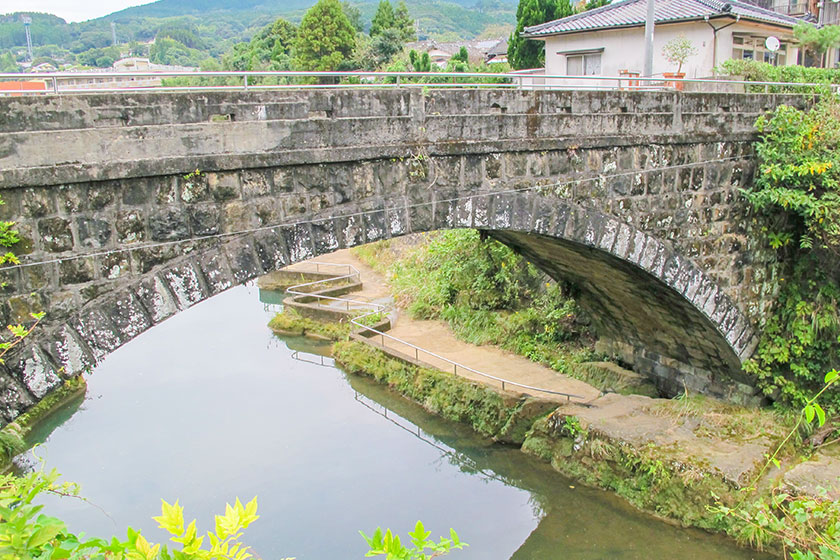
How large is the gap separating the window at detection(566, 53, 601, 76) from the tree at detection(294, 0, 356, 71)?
56.3 ft

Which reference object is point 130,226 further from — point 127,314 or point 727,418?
point 727,418

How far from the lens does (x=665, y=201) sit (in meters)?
8.17

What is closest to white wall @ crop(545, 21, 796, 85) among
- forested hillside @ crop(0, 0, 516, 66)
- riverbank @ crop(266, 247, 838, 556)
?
riverbank @ crop(266, 247, 838, 556)

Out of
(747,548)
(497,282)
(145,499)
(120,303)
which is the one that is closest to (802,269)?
(747,548)

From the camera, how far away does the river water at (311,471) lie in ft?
28.8

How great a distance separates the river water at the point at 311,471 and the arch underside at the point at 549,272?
2585mm

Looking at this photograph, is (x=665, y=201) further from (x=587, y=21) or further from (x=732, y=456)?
(x=587, y=21)

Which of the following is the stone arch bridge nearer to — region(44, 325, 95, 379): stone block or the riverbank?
region(44, 325, 95, 379): stone block

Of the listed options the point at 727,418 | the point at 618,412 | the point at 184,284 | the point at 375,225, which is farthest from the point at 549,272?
the point at 184,284

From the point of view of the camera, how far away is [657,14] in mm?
17516

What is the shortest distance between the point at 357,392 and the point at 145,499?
465 centimetres

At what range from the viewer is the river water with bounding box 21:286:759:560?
8773 millimetres

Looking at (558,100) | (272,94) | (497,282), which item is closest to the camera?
(272,94)

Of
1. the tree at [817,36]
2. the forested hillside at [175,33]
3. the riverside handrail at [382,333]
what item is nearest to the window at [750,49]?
the tree at [817,36]
